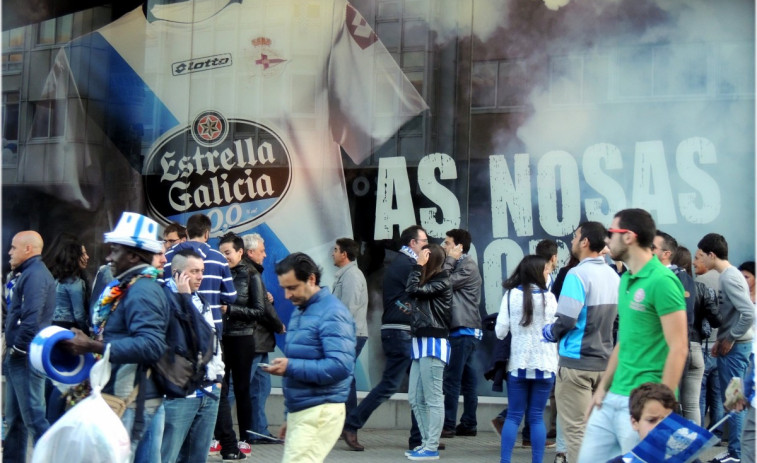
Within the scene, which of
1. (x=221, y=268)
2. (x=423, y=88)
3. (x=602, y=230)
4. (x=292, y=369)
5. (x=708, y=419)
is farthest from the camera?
(x=423, y=88)

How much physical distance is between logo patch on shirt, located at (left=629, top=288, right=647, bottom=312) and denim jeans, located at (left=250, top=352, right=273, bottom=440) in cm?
500

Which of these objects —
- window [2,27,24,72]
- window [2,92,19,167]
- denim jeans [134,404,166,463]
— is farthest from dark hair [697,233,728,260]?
window [2,27,24,72]

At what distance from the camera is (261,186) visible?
1166cm

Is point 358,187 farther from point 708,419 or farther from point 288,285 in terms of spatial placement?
point 288,285

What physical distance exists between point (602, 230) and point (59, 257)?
14.1ft

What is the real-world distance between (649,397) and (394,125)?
253 inches

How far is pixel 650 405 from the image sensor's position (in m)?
5.14

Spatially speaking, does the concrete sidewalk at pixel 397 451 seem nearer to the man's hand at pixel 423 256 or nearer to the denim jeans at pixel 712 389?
the denim jeans at pixel 712 389

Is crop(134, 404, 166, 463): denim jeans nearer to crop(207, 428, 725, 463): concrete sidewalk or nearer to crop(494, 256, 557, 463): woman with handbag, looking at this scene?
crop(207, 428, 725, 463): concrete sidewalk

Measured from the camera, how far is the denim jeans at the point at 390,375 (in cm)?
955

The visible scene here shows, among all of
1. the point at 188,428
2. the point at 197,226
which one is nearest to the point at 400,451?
the point at 197,226

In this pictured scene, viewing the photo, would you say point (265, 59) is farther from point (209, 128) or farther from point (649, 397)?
point (649, 397)

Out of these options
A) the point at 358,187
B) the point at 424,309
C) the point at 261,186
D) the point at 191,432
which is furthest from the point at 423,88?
the point at 191,432

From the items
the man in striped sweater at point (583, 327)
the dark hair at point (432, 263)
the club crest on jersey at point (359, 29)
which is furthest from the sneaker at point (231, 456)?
the club crest on jersey at point (359, 29)
